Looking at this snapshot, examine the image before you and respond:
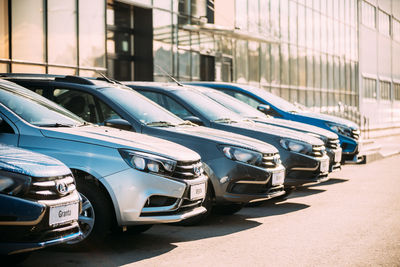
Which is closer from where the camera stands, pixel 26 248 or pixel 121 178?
pixel 26 248

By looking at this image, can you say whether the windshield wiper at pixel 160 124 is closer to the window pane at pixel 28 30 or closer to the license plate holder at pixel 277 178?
the license plate holder at pixel 277 178

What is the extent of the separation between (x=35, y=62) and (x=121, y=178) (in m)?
11.9

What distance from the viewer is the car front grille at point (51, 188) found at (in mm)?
4871

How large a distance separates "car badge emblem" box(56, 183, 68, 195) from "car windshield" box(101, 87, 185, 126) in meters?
2.95

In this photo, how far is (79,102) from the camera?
8227 mm

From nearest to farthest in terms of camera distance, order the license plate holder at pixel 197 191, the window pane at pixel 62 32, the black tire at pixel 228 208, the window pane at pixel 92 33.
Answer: the license plate holder at pixel 197 191
the black tire at pixel 228 208
the window pane at pixel 62 32
the window pane at pixel 92 33

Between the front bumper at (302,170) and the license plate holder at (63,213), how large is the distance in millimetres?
5208

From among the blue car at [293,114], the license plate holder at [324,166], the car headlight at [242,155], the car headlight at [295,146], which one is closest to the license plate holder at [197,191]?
the car headlight at [242,155]

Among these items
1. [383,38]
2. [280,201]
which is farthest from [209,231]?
[383,38]

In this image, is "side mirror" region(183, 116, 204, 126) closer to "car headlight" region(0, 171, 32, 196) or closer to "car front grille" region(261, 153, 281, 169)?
"car front grille" region(261, 153, 281, 169)

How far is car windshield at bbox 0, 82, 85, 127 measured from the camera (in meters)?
6.55

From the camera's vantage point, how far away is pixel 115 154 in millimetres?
6430

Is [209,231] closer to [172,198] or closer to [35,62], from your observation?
[172,198]

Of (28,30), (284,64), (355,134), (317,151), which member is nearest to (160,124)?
(317,151)
